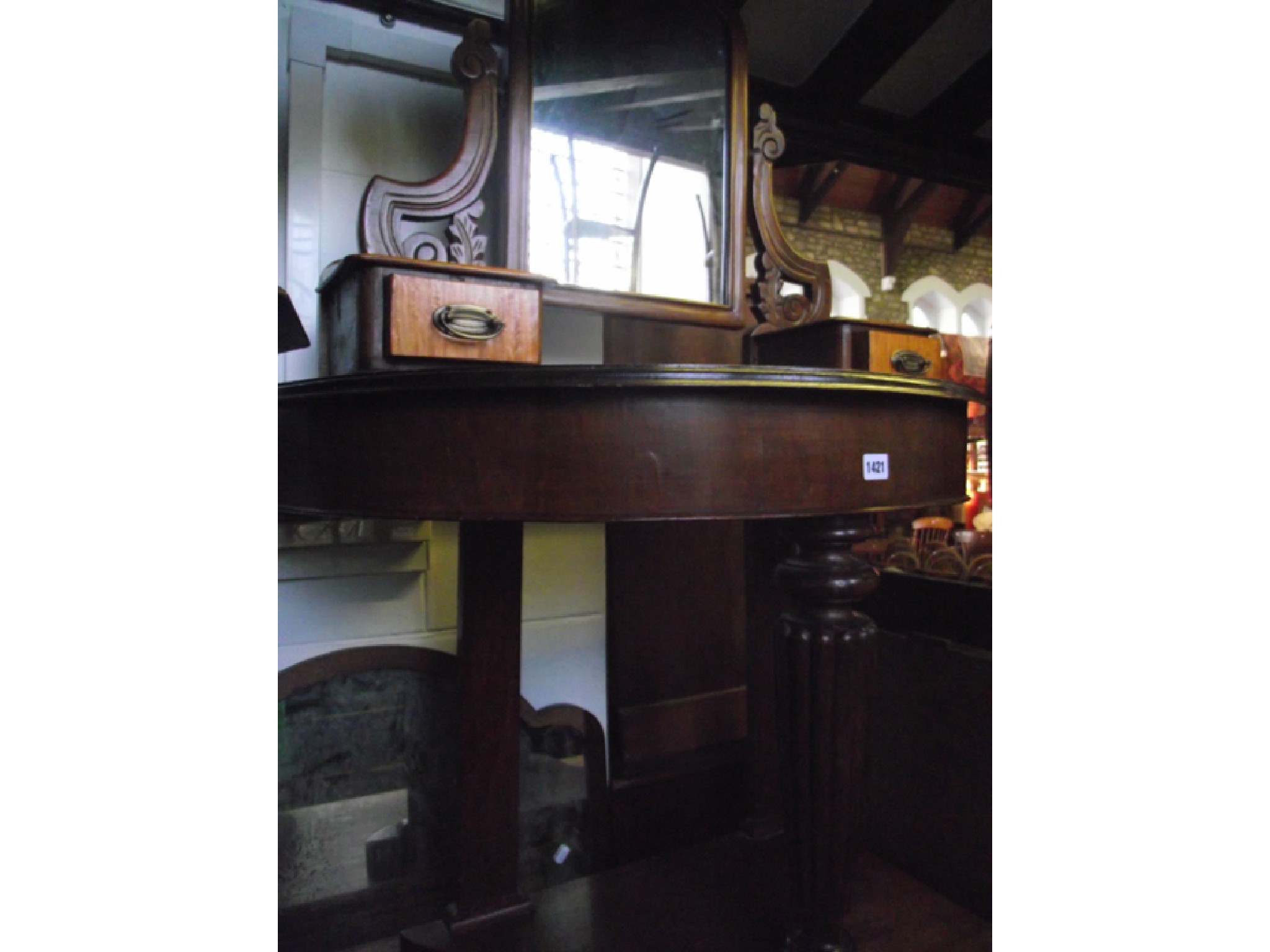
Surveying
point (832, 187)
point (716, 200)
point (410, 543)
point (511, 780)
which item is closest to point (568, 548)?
point (410, 543)

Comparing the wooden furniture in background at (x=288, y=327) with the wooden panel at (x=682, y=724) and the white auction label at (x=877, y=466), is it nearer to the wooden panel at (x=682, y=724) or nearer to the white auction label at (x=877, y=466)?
the white auction label at (x=877, y=466)

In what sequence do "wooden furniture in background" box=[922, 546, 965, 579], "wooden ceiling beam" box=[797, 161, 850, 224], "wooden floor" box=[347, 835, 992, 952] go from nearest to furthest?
"wooden floor" box=[347, 835, 992, 952] → "wooden furniture in background" box=[922, 546, 965, 579] → "wooden ceiling beam" box=[797, 161, 850, 224]

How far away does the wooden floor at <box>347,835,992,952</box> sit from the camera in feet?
3.65

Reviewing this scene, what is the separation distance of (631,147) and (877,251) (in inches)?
261

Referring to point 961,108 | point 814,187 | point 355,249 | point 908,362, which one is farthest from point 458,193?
point 814,187

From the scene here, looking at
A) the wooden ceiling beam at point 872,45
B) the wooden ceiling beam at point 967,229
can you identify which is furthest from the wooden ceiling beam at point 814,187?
the wooden ceiling beam at point 872,45

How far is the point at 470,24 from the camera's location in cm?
118

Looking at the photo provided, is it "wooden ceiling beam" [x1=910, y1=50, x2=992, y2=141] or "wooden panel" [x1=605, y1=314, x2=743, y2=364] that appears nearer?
"wooden panel" [x1=605, y1=314, x2=743, y2=364]

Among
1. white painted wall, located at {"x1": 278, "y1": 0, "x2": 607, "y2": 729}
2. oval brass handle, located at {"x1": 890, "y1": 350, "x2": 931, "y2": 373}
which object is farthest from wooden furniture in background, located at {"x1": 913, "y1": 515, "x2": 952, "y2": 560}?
white painted wall, located at {"x1": 278, "y1": 0, "x2": 607, "y2": 729}

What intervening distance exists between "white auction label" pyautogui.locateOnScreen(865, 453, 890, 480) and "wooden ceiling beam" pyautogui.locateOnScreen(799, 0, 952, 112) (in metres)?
1.49

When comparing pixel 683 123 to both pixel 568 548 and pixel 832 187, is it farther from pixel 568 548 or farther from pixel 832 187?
pixel 832 187

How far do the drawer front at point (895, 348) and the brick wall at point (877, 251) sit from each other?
17.7 feet

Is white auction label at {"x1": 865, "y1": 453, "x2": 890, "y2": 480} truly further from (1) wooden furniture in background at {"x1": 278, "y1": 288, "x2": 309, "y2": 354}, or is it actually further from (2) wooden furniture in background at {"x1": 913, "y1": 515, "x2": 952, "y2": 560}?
(2) wooden furniture in background at {"x1": 913, "y1": 515, "x2": 952, "y2": 560}

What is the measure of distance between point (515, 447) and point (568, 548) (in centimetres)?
86
